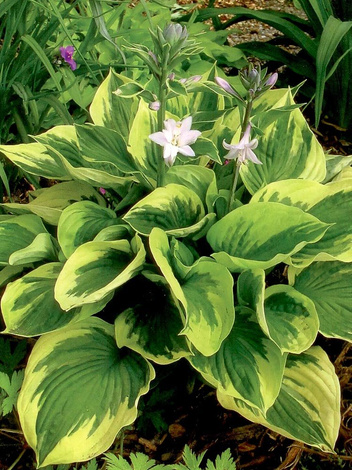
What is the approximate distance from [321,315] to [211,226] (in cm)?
32

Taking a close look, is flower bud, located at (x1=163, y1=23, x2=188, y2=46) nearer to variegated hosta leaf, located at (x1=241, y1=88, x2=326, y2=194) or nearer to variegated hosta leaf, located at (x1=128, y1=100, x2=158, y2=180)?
variegated hosta leaf, located at (x1=128, y1=100, x2=158, y2=180)

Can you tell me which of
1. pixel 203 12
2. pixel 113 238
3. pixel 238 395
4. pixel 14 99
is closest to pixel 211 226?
pixel 113 238

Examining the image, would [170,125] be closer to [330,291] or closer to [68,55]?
[330,291]

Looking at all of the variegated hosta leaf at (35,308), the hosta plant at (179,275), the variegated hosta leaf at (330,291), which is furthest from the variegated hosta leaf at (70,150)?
→ the variegated hosta leaf at (330,291)

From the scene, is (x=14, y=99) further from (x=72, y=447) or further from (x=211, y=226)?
(x=72, y=447)

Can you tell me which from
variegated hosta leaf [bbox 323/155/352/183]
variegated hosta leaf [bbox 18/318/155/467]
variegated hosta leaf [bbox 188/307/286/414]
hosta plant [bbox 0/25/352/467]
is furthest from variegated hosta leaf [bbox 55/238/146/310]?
variegated hosta leaf [bbox 323/155/352/183]

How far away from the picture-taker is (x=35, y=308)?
1.21 metres

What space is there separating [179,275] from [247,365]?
240mm

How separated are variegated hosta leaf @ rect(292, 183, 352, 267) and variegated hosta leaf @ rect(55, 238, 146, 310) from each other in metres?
0.37

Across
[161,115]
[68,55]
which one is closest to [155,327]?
[161,115]

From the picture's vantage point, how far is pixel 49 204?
148 cm

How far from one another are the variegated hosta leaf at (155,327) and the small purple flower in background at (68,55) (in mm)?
795

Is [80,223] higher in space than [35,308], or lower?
higher

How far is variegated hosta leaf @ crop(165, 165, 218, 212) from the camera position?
1298 mm
